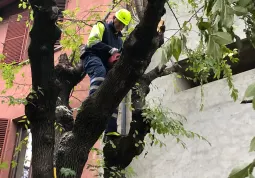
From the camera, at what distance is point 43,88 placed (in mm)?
4648

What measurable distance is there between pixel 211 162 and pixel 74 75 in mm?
2050

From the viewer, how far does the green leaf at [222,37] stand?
8.89 ft

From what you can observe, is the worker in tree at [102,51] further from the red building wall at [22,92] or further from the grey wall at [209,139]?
the red building wall at [22,92]

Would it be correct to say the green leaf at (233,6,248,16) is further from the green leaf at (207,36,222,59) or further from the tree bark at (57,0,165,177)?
the tree bark at (57,0,165,177)

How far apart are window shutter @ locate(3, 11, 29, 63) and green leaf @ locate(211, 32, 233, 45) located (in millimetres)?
7981

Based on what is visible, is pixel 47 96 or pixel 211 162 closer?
pixel 47 96

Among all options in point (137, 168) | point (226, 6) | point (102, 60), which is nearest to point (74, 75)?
point (102, 60)

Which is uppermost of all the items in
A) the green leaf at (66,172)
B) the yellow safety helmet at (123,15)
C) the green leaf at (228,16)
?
the yellow safety helmet at (123,15)

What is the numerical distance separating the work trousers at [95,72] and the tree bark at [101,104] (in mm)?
935

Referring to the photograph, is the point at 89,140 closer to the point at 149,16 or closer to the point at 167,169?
the point at 149,16

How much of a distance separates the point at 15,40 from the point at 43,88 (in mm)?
6256

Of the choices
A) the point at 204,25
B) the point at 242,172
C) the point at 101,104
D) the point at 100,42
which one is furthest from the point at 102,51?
the point at 242,172

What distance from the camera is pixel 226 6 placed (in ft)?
8.82

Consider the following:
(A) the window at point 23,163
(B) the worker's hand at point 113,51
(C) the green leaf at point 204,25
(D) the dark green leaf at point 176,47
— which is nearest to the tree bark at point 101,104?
(B) the worker's hand at point 113,51
